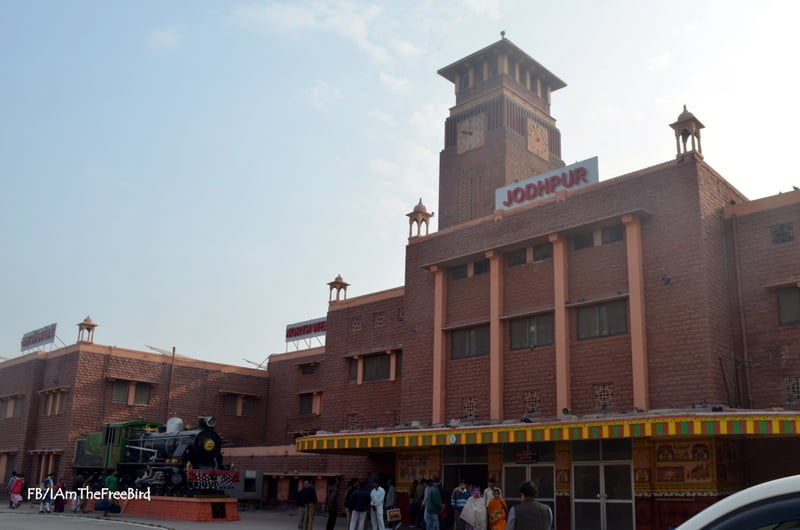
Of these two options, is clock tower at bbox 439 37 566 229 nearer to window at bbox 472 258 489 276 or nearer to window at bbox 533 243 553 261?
window at bbox 472 258 489 276

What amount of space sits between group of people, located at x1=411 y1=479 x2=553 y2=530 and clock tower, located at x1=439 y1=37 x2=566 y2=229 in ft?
53.2

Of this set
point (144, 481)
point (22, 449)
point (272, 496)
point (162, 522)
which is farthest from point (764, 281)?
point (22, 449)

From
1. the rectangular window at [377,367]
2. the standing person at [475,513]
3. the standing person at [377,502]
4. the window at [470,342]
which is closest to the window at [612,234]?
the window at [470,342]

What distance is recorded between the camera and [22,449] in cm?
4316

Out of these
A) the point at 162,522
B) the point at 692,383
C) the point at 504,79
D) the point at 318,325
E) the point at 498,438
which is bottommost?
the point at 162,522

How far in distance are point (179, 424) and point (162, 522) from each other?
6101mm

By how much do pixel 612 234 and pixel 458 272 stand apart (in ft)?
21.3

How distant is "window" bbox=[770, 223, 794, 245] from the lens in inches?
897

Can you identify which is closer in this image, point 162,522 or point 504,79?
point 162,522

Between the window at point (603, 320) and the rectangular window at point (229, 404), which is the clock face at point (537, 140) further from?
the rectangular window at point (229, 404)

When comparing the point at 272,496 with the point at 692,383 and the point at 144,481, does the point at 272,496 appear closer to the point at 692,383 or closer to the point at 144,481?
the point at 144,481

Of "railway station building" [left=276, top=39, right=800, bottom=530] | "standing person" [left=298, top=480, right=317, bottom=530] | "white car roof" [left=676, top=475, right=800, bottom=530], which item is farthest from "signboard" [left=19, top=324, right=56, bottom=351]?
"white car roof" [left=676, top=475, right=800, bottom=530]

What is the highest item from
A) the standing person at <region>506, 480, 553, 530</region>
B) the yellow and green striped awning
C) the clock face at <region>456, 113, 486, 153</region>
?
the clock face at <region>456, 113, 486, 153</region>

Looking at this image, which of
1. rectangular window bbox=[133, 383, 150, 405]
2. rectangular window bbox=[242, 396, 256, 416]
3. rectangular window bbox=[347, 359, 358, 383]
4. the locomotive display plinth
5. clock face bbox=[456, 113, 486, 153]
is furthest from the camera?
rectangular window bbox=[242, 396, 256, 416]
